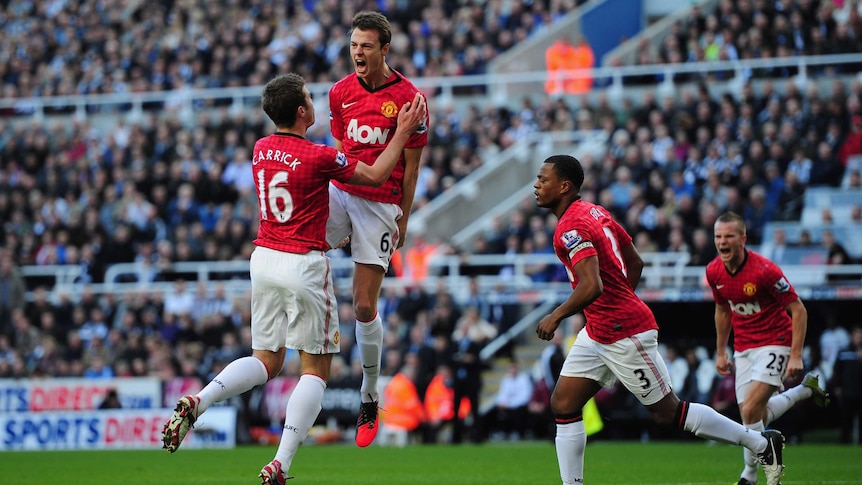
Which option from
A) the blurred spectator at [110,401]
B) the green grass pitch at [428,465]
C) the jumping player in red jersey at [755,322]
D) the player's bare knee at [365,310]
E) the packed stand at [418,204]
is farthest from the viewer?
the packed stand at [418,204]

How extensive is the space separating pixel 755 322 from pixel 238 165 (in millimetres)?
18351

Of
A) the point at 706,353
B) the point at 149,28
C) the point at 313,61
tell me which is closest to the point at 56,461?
the point at 706,353

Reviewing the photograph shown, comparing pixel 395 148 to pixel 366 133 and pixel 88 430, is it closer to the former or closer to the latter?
pixel 366 133

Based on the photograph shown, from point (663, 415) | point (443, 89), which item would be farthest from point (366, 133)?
point (443, 89)

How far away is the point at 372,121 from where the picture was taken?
9875 mm

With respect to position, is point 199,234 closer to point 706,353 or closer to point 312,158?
point 706,353

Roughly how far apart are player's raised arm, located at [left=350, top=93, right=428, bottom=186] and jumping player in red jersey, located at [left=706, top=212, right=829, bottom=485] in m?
3.20

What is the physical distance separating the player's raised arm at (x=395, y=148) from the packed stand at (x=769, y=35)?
1708 cm

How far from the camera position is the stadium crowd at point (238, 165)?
74.3 feet

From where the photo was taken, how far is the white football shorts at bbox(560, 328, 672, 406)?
29.5 ft

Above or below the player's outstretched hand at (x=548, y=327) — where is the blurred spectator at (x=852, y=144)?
above

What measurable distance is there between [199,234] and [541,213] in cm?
740

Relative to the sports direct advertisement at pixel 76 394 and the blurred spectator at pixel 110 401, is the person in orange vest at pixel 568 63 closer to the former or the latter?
the sports direct advertisement at pixel 76 394

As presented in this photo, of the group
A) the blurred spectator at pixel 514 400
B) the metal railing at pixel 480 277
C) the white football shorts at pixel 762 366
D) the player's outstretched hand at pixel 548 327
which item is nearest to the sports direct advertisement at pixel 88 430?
the metal railing at pixel 480 277
